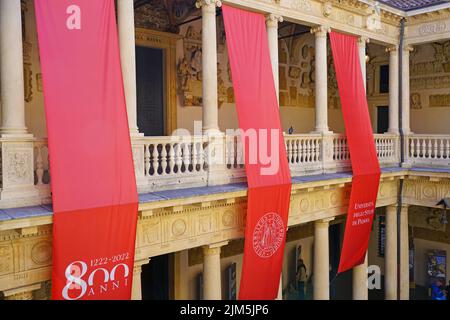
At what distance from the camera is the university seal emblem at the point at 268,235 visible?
835 cm

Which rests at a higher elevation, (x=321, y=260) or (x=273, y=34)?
(x=273, y=34)

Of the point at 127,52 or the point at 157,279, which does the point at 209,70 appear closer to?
the point at 127,52

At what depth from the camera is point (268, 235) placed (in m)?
8.54

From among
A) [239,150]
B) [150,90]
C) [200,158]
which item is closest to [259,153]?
[239,150]

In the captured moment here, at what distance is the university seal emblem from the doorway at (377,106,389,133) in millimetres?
9799

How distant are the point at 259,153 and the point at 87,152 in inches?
136

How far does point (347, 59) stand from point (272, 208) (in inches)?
189

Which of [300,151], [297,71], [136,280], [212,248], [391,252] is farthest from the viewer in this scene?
[297,71]

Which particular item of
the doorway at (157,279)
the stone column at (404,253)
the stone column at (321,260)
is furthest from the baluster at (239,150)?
the stone column at (404,253)

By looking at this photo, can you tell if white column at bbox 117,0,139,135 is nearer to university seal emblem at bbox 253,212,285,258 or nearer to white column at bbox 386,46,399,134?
university seal emblem at bbox 253,212,285,258

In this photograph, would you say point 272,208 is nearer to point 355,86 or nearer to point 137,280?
point 137,280

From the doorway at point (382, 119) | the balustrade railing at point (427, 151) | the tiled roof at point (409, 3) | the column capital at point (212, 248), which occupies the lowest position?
the column capital at point (212, 248)

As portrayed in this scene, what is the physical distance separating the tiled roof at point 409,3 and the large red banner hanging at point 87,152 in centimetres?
912

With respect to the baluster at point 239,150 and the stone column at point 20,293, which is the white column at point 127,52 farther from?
the stone column at point 20,293
